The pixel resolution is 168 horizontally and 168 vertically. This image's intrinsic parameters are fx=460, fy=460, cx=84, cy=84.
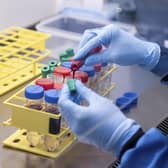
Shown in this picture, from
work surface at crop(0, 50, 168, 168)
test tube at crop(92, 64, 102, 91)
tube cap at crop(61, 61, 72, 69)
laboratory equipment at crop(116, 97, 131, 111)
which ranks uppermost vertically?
tube cap at crop(61, 61, 72, 69)

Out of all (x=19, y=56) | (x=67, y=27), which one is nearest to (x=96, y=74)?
(x=19, y=56)

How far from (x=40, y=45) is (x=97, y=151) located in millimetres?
471

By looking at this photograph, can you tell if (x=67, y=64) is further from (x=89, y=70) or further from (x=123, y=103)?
(x=123, y=103)

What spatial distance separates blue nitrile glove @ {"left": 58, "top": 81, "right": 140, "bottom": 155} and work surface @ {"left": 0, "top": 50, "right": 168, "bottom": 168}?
10 cm

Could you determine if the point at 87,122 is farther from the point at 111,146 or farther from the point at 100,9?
the point at 100,9

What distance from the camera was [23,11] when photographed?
1.73m

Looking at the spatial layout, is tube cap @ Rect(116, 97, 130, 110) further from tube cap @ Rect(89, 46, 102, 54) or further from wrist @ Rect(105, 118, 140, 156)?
wrist @ Rect(105, 118, 140, 156)

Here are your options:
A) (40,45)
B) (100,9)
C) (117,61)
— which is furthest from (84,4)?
(117,61)

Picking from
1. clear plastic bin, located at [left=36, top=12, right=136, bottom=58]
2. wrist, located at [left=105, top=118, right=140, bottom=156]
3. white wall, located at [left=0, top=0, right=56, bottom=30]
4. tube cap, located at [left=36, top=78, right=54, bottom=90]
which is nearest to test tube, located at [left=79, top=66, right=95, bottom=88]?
tube cap, located at [left=36, top=78, right=54, bottom=90]

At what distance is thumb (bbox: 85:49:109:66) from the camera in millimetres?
1031

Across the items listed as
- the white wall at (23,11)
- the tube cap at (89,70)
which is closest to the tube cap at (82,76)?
the tube cap at (89,70)

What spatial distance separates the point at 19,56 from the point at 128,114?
39 centimetres

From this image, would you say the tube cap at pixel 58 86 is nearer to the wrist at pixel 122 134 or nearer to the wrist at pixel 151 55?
the wrist at pixel 122 134

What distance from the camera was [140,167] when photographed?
813 millimetres
